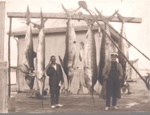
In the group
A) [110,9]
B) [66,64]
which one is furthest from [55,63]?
[110,9]

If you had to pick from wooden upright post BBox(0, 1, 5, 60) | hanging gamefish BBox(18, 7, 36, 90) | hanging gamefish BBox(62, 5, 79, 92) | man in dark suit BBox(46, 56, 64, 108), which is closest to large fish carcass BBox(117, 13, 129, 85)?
hanging gamefish BBox(62, 5, 79, 92)

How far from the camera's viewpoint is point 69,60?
6.65 m

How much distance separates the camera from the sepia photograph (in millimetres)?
6625

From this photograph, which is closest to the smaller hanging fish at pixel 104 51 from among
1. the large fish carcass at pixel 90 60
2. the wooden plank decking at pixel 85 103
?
→ the large fish carcass at pixel 90 60

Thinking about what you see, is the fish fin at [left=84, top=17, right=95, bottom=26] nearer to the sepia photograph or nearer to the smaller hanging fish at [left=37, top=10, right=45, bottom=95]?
the sepia photograph

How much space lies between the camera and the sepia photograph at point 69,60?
6.62 meters

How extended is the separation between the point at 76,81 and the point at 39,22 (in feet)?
3.46

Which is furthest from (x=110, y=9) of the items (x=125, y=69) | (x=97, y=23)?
(x=125, y=69)

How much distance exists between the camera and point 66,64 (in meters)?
6.66

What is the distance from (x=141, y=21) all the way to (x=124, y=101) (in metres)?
1.25

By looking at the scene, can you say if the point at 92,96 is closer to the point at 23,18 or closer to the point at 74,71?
the point at 74,71

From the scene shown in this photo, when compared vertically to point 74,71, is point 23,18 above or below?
above

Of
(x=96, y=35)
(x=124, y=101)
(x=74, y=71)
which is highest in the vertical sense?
(x=96, y=35)

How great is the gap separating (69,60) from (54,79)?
1.19ft
